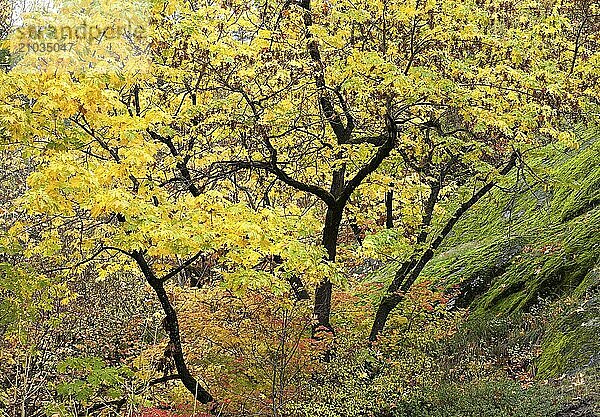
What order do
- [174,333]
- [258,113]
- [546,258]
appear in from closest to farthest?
[174,333] → [258,113] → [546,258]

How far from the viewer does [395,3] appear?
571 cm

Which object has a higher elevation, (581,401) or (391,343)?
(391,343)

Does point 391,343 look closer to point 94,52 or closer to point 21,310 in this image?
point 21,310

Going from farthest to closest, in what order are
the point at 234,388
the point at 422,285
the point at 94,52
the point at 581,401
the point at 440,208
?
the point at 440,208 < the point at 422,285 < the point at 234,388 < the point at 581,401 < the point at 94,52

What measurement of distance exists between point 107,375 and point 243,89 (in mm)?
3003

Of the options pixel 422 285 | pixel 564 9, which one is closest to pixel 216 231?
pixel 422 285

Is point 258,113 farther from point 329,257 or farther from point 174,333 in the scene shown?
point 174,333

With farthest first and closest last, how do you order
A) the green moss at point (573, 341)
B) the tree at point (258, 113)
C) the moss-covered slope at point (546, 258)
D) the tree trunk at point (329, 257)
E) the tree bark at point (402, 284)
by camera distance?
the tree bark at point (402, 284)
the tree trunk at point (329, 257)
the moss-covered slope at point (546, 258)
the green moss at point (573, 341)
the tree at point (258, 113)

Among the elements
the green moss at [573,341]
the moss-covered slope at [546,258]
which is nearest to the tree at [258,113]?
the moss-covered slope at [546,258]

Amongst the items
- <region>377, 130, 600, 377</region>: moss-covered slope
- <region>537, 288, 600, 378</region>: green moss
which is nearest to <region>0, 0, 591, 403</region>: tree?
<region>377, 130, 600, 377</region>: moss-covered slope

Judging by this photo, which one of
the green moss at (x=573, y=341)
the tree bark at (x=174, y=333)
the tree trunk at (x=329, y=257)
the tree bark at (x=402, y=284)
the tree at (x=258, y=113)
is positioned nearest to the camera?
the tree at (x=258, y=113)

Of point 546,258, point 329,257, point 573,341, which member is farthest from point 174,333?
point 546,258

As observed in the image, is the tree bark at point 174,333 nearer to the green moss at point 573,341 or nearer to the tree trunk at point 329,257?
the tree trunk at point 329,257

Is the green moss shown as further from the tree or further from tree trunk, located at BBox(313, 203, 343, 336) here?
tree trunk, located at BBox(313, 203, 343, 336)
